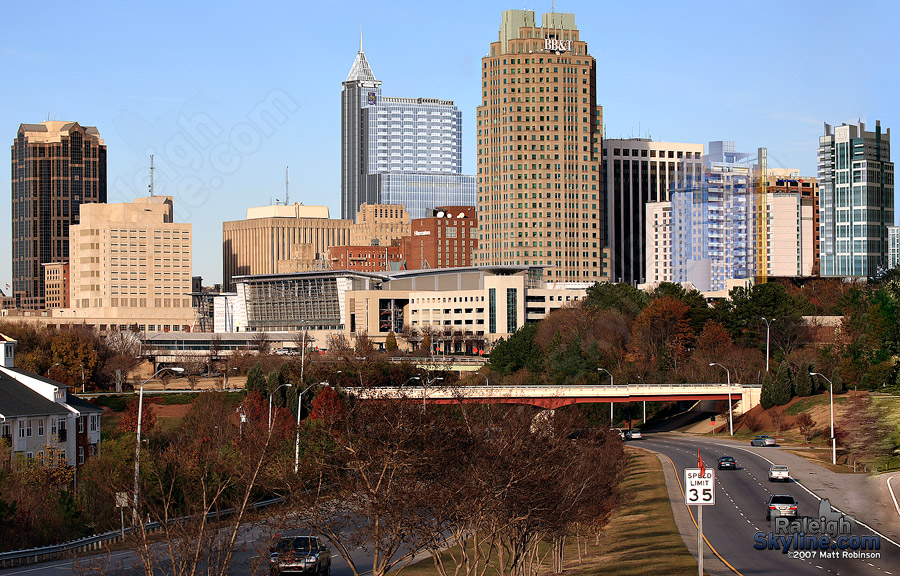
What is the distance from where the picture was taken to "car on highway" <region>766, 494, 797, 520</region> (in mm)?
61591

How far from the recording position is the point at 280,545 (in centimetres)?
4272

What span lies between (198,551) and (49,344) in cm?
15160

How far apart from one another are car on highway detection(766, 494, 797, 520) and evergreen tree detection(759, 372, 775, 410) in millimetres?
69549

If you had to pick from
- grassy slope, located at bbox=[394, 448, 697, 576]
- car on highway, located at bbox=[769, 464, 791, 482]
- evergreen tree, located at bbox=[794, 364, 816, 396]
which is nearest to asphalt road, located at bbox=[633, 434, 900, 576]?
car on highway, located at bbox=[769, 464, 791, 482]

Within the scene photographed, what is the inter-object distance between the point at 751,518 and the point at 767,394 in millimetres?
71824

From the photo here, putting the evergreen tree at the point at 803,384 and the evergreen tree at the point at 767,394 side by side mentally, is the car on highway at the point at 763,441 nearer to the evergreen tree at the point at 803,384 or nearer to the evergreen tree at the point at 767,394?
the evergreen tree at the point at 767,394

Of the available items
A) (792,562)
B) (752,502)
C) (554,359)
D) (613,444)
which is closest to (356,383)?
(554,359)

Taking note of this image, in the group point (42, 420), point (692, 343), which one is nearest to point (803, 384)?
point (692, 343)

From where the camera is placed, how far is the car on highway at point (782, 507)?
2425 inches

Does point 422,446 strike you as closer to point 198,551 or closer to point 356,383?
point 198,551

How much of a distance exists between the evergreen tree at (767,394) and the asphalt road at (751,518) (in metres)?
17.5

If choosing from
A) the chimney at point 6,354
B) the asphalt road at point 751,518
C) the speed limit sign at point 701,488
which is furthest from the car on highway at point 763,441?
the speed limit sign at point 701,488

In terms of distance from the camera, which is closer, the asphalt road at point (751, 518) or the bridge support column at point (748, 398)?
the asphalt road at point (751, 518)

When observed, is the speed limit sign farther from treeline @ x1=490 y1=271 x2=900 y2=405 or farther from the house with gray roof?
treeline @ x1=490 y1=271 x2=900 y2=405
